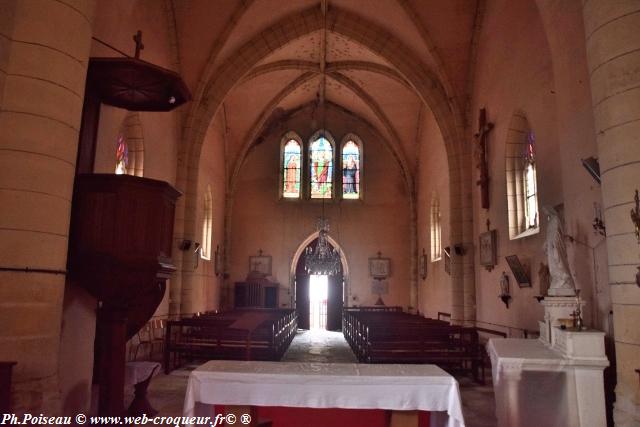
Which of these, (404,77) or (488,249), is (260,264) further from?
(488,249)

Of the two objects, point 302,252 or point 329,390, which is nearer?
point 329,390

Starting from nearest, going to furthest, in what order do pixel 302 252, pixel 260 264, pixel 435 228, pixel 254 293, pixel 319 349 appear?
pixel 319 349 < pixel 435 228 < pixel 254 293 < pixel 260 264 < pixel 302 252

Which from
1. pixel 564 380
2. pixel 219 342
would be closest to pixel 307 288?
pixel 219 342

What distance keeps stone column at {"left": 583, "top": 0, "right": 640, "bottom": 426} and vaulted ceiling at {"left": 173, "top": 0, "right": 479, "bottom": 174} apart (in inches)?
288

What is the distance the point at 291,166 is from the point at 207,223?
188 inches

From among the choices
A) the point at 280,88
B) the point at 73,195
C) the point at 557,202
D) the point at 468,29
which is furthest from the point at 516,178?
the point at 280,88

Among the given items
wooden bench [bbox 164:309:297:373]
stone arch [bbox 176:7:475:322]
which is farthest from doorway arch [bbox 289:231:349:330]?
wooden bench [bbox 164:309:297:373]

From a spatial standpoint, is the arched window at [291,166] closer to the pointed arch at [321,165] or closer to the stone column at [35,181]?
the pointed arch at [321,165]

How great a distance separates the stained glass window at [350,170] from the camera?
1953 centimetres

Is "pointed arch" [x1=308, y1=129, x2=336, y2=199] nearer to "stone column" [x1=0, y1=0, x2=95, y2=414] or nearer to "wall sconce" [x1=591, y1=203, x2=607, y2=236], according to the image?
"wall sconce" [x1=591, y1=203, x2=607, y2=236]

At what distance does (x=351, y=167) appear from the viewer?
19.7 m

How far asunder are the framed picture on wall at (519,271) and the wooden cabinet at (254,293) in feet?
36.1

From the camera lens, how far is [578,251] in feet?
21.5

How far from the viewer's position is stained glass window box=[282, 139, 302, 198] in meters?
19.5
